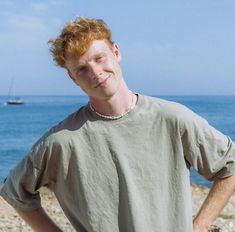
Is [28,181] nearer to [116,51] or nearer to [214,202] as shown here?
[116,51]

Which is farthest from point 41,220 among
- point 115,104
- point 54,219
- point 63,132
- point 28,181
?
point 54,219

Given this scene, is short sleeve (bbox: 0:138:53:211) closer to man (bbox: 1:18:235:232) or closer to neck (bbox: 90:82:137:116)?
man (bbox: 1:18:235:232)

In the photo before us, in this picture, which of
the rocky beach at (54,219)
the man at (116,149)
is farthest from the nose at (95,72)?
the rocky beach at (54,219)

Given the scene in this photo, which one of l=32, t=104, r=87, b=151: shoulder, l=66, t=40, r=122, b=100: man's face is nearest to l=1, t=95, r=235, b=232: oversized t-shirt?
l=32, t=104, r=87, b=151: shoulder

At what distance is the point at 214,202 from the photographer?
3.04m

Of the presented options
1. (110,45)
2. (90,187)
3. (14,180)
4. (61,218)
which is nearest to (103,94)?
(110,45)

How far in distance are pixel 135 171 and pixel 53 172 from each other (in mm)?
388

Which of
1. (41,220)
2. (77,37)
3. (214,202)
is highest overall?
(77,37)

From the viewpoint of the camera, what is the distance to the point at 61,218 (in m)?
8.74

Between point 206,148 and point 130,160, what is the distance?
355 millimetres

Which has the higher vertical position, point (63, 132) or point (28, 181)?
point (63, 132)

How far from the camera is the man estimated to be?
281 centimetres

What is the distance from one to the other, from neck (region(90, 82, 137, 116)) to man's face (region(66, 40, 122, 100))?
0.03m

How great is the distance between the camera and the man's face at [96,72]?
9.16ft
